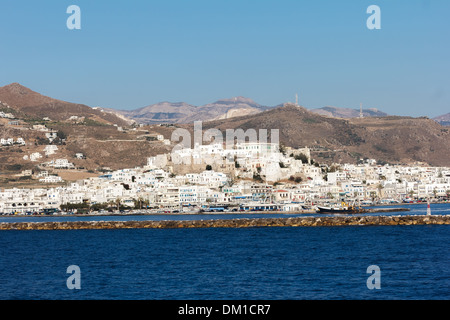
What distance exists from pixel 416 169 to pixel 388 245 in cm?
10153

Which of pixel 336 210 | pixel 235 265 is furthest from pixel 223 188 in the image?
pixel 235 265

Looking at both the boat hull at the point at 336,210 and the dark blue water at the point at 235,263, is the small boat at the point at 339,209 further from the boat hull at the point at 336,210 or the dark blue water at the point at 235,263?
the dark blue water at the point at 235,263

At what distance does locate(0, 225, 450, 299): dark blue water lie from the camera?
72.2 ft

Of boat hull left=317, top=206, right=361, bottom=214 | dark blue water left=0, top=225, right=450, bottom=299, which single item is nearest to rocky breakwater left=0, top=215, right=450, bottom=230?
dark blue water left=0, top=225, right=450, bottom=299

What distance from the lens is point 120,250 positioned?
121 feet

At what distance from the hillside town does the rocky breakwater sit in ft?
79.0

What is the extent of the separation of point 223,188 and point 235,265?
59242 mm

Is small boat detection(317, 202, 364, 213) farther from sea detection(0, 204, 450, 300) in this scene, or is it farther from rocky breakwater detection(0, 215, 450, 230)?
sea detection(0, 204, 450, 300)

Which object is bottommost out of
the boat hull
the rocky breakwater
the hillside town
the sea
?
the sea

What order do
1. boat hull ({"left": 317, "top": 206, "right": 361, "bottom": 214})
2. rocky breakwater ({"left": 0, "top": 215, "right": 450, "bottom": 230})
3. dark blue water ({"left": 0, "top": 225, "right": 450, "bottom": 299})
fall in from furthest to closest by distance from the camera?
boat hull ({"left": 317, "top": 206, "right": 361, "bottom": 214}) → rocky breakwater ({"left": 0, "top": 215, "right": 450, "bottom": 230}) → dark blue water ({"left": 0, "top": 225, "right": 450, "bottom": 299})

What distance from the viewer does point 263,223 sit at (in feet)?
170

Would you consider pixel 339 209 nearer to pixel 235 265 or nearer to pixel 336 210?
pixel 336 210

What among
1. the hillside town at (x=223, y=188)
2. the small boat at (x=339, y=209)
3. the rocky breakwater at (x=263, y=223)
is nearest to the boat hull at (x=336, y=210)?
the small boat at (x=339, y=209)

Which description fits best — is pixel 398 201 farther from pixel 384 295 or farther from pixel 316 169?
pixel 384 295
